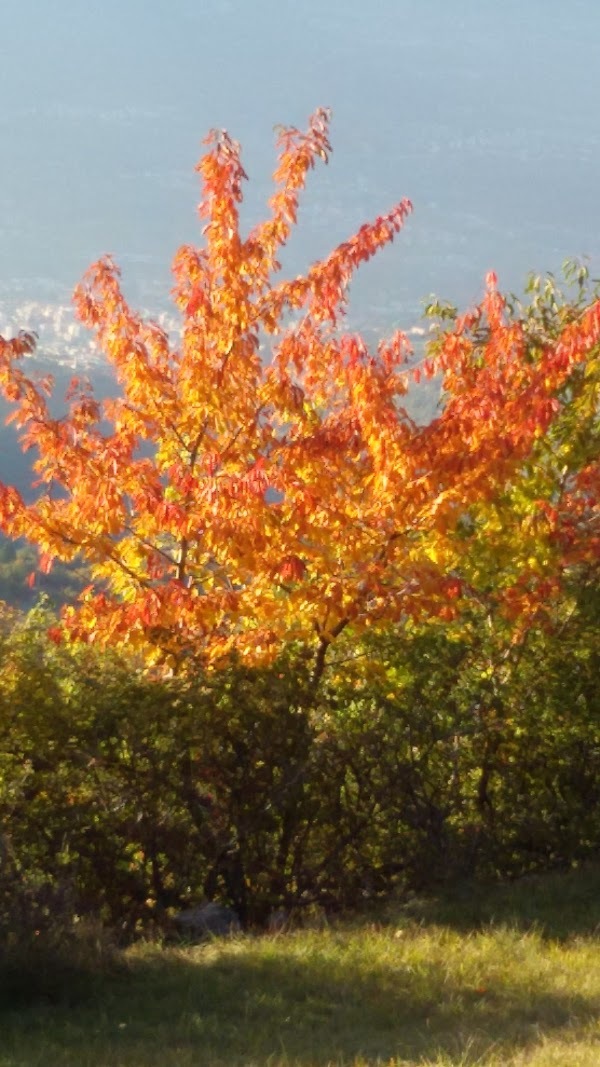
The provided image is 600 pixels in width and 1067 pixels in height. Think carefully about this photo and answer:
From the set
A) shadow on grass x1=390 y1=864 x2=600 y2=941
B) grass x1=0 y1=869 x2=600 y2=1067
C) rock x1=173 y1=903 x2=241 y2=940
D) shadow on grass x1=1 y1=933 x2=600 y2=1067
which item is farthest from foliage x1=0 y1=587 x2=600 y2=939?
shadow on grass x1=1 y1=933 x2=600 y2=1067

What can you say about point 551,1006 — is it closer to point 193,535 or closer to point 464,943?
point 464,943

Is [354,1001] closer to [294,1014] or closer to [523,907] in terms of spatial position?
[294,1014]

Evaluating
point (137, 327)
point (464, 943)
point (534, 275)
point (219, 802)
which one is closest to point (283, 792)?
point (219, 802)

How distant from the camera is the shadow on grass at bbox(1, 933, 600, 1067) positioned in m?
4.84

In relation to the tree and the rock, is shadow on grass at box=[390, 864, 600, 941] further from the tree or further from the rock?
the tree

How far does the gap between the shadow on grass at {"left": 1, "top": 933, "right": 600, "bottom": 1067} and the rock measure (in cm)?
50

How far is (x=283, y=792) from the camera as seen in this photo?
7.32m

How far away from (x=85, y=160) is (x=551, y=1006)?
193971 mm

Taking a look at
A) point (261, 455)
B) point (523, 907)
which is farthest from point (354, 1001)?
point (261, 455)

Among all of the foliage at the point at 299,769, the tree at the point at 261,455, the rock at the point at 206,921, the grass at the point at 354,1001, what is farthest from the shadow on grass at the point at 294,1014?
Answer: the tree at the point at 261,455

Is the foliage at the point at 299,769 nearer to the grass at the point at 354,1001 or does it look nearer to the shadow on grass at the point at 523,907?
the shadow on grass at the point at 523,907

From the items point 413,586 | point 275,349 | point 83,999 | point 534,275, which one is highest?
point 534,275

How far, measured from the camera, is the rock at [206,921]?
22.7 feet

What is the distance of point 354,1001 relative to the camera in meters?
5.62
